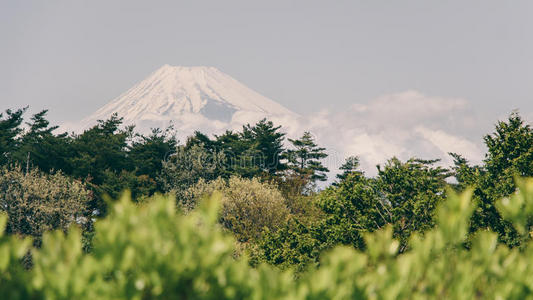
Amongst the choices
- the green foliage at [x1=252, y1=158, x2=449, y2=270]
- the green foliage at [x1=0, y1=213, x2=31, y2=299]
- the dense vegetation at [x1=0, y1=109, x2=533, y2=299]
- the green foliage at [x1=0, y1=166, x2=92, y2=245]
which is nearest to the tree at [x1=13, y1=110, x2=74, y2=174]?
the dense vegetation at [x1=0, y1=109, x2=533, y2=299]

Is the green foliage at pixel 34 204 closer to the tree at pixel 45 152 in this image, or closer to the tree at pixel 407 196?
the tree at pixel 45 152

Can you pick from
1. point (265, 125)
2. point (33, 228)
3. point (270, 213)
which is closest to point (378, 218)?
point (270, 213)

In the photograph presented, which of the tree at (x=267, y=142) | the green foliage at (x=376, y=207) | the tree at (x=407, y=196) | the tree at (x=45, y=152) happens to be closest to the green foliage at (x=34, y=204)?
the tree at (x=45, y=152)

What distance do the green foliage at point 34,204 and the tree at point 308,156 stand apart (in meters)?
45.8

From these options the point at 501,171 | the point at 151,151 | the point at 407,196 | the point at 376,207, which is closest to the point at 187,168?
the point at 151,151

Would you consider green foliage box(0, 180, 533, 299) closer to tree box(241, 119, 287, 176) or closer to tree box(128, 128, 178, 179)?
tree box(128, 128, 178, 179)

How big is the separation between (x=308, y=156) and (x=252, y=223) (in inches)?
1729

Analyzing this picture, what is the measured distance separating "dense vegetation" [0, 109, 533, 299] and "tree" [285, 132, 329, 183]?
29 cm

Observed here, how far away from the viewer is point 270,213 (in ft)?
173

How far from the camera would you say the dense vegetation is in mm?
3719

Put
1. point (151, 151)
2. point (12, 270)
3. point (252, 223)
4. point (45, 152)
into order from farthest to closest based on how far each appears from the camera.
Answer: point (151, 151), point (45, 152), point (252, 223), point (12, 270)

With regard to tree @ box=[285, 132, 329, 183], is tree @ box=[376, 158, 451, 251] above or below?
below

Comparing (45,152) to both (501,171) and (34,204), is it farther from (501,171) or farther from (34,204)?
(501,171)

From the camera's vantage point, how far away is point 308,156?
310ft
